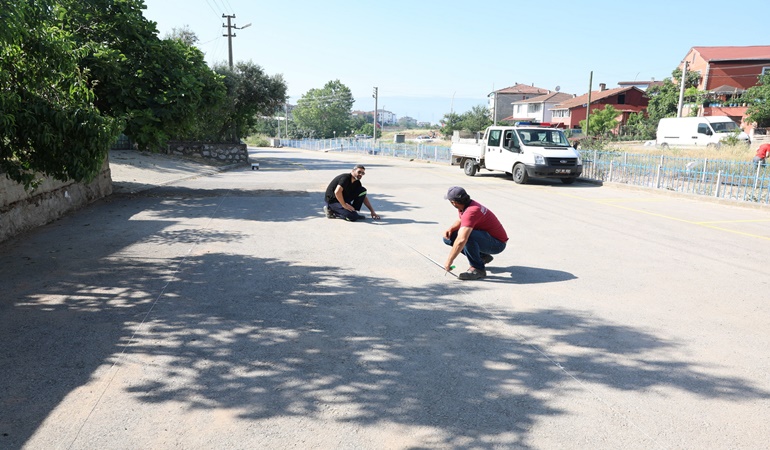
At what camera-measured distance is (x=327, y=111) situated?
122 meters

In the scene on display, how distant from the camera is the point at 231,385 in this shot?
3600 mm

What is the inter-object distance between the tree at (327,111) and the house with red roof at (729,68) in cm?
7913

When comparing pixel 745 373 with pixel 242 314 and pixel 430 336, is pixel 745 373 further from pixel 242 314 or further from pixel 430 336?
pixel 242 314

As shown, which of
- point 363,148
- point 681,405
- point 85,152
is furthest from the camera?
point 363,148

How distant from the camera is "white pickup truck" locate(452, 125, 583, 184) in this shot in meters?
17.6

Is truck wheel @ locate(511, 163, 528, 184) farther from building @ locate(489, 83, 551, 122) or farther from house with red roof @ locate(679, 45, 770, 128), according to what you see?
building @ locate(489, 83, 551, 122)

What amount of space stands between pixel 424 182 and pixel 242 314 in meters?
14.6

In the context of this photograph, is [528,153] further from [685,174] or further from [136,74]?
[136,74]

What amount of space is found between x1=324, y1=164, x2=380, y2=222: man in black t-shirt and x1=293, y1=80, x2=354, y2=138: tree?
111558 mm

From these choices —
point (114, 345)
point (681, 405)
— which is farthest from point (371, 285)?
point (681, 405)

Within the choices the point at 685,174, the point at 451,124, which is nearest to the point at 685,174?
the point at 685,174

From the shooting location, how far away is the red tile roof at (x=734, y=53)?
52.6 m

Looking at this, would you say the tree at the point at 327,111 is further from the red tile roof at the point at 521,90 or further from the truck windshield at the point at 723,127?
the truck windshield at the point at 723,127

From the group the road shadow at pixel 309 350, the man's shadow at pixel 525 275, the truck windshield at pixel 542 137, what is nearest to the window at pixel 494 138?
the truck windshield at pixel 542 137
